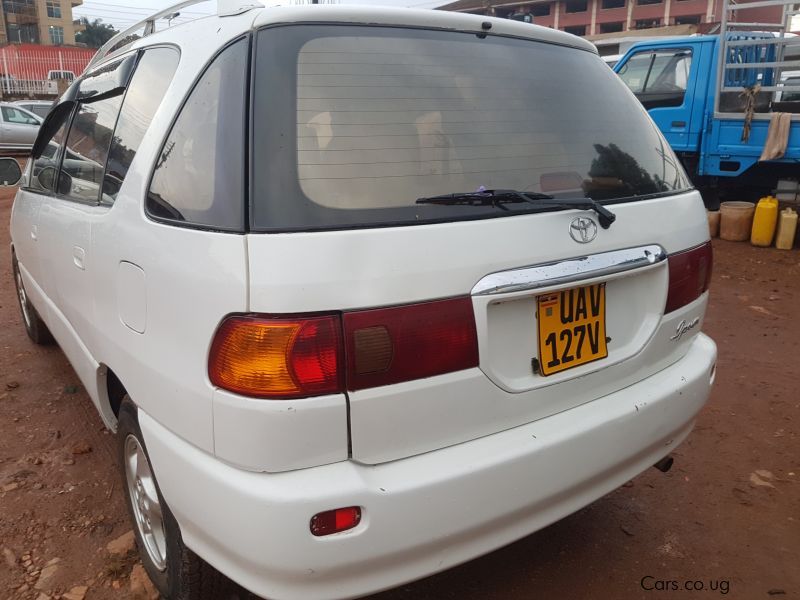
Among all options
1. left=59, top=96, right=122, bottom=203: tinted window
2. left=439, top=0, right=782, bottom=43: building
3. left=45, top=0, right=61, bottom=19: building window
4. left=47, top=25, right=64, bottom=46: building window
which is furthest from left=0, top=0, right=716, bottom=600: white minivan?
left=45, top=0, right=61, bottom=19: building window

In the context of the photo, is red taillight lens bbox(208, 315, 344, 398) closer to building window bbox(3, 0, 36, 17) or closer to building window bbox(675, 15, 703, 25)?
building window bbox(675, 15, 703, 25)

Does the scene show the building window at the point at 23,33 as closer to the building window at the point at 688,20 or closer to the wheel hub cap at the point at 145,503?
the building window at the point at 688,20

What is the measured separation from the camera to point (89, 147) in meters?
2.58

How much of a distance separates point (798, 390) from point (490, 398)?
2.97 m

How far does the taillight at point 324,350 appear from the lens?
148 centimetres

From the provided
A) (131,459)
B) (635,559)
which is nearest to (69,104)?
(131,459)

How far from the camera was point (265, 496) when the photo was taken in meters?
1.48

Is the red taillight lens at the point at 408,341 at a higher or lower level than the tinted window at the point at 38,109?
lower

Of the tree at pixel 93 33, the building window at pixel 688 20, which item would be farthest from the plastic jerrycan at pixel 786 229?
the tree at pixel 93 33

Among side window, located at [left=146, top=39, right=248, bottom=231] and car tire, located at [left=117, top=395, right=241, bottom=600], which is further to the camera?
car tire, located at [left=117, top=395, right=241, bottom=600]

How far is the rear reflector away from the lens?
1.49 metres

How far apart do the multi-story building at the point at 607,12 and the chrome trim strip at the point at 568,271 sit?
146ft

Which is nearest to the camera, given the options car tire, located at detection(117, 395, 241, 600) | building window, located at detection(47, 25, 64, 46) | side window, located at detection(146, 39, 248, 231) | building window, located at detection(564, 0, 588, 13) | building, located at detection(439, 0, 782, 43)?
side window, located at detection(146, 39, 248, 231)

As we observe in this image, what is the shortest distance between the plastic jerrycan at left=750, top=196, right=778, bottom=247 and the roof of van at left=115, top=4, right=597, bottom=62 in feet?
20.7
